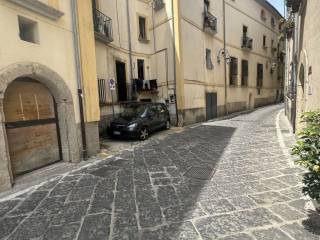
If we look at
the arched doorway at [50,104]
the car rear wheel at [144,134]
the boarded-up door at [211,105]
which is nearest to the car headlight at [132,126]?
the car rear wheel at [144,134]

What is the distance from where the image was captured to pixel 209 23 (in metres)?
13.9

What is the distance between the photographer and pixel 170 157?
630 centimetres

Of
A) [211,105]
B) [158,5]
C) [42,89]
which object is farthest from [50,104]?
[211,105]

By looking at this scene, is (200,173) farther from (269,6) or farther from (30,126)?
(269,6)

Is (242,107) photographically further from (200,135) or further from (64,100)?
(64,100)

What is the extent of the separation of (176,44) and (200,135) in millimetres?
5513

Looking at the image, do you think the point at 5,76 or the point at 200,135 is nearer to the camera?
the point at 5,76

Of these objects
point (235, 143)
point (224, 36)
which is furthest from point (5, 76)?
point (224, 36)

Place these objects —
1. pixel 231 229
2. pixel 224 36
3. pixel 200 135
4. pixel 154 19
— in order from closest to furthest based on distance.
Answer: pixel 231 229, pixel 200 135, pixel 154 19, pixel 224 36

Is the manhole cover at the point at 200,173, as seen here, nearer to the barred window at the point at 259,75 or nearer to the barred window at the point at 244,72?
the barred window at the point at 244,72

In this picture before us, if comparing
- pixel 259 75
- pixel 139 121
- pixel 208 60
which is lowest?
pixel 139 121

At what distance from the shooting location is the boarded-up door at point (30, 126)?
4.92m

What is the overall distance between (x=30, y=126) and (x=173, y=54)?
29.0 ft

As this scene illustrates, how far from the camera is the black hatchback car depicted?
8.88m
